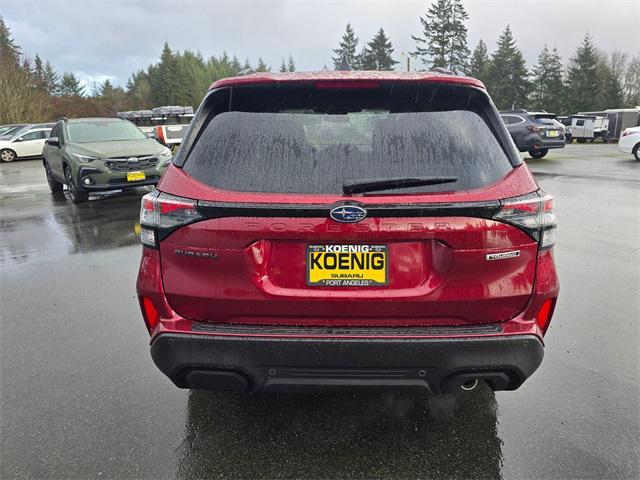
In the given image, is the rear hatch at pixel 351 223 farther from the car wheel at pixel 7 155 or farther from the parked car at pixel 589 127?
the parked car at pixel 589 127

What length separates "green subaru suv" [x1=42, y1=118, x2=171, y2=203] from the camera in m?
9.77

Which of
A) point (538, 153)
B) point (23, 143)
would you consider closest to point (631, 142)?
point (538, 153)

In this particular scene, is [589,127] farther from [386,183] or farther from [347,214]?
[347,214]

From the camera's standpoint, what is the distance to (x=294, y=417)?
268 cm

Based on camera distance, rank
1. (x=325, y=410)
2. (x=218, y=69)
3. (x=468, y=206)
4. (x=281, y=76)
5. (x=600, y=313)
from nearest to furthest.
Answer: (x=468, y=206) < (x=281, y=76) < (x=325, y=410) < (x=600, y=313) < (x=218, y=69)

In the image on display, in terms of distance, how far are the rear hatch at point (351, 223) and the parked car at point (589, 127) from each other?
1482 inches

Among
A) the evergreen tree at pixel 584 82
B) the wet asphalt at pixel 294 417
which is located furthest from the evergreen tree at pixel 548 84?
the wet asphalt at pixel 294 417

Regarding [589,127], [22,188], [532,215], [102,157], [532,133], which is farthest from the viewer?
[589,127]

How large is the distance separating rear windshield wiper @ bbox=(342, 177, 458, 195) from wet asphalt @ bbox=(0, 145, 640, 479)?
52.3 inches

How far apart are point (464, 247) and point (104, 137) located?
10673 mm

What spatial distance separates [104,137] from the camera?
1089 centimetres

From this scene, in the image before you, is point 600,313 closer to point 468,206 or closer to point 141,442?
point 468,206

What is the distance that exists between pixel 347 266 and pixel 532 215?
86 cm

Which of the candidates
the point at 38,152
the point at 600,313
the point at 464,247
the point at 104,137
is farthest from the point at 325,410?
the point at 38,152
